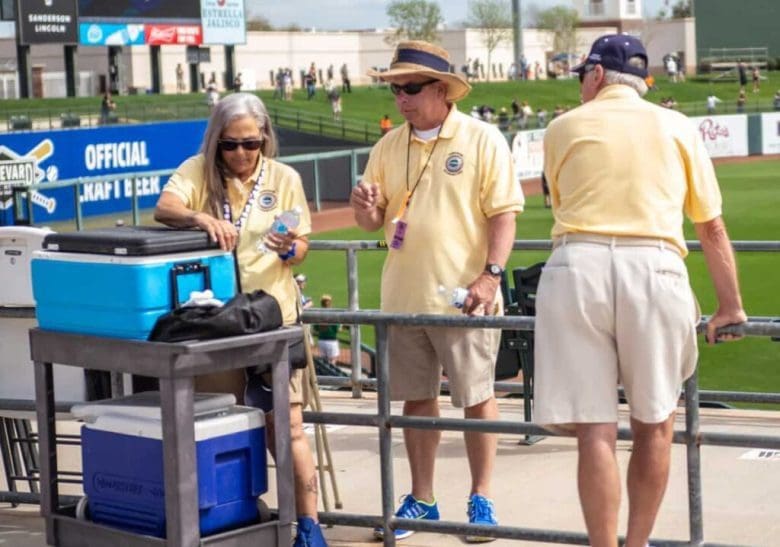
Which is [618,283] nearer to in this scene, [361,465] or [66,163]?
[361,465]

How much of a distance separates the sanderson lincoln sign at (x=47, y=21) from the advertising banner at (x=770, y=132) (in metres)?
27.7

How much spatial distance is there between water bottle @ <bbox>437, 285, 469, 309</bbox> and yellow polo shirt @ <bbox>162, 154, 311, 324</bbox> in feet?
1.77

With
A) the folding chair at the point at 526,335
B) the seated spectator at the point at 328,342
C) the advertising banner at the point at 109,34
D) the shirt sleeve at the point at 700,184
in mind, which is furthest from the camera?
the advertising banner at the point at 109,34

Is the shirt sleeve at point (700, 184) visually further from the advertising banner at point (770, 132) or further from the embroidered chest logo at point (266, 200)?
the advertising banner at point (770, 132)

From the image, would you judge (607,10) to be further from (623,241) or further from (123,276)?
(623,241)

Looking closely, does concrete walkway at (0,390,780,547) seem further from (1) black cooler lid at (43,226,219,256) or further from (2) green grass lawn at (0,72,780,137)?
(2) green grass lawn at (0,72,780,137)

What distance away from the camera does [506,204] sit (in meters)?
5.61

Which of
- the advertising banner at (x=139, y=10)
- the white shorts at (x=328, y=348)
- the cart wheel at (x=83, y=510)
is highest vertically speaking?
the advertising banner at (x=139, y=10)

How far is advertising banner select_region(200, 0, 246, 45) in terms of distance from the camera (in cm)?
5809

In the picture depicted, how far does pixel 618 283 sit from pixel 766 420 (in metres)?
4.02

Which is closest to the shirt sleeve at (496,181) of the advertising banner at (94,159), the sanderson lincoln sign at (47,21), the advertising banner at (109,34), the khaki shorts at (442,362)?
the khaki shorts at (442,362)

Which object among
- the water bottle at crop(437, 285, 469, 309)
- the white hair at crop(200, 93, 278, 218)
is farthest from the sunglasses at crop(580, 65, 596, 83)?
the white hair at crop(200, 93, 278, 218)

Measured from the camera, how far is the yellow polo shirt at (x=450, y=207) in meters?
5.61

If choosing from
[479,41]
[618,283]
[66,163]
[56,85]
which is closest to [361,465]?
[618,283]
